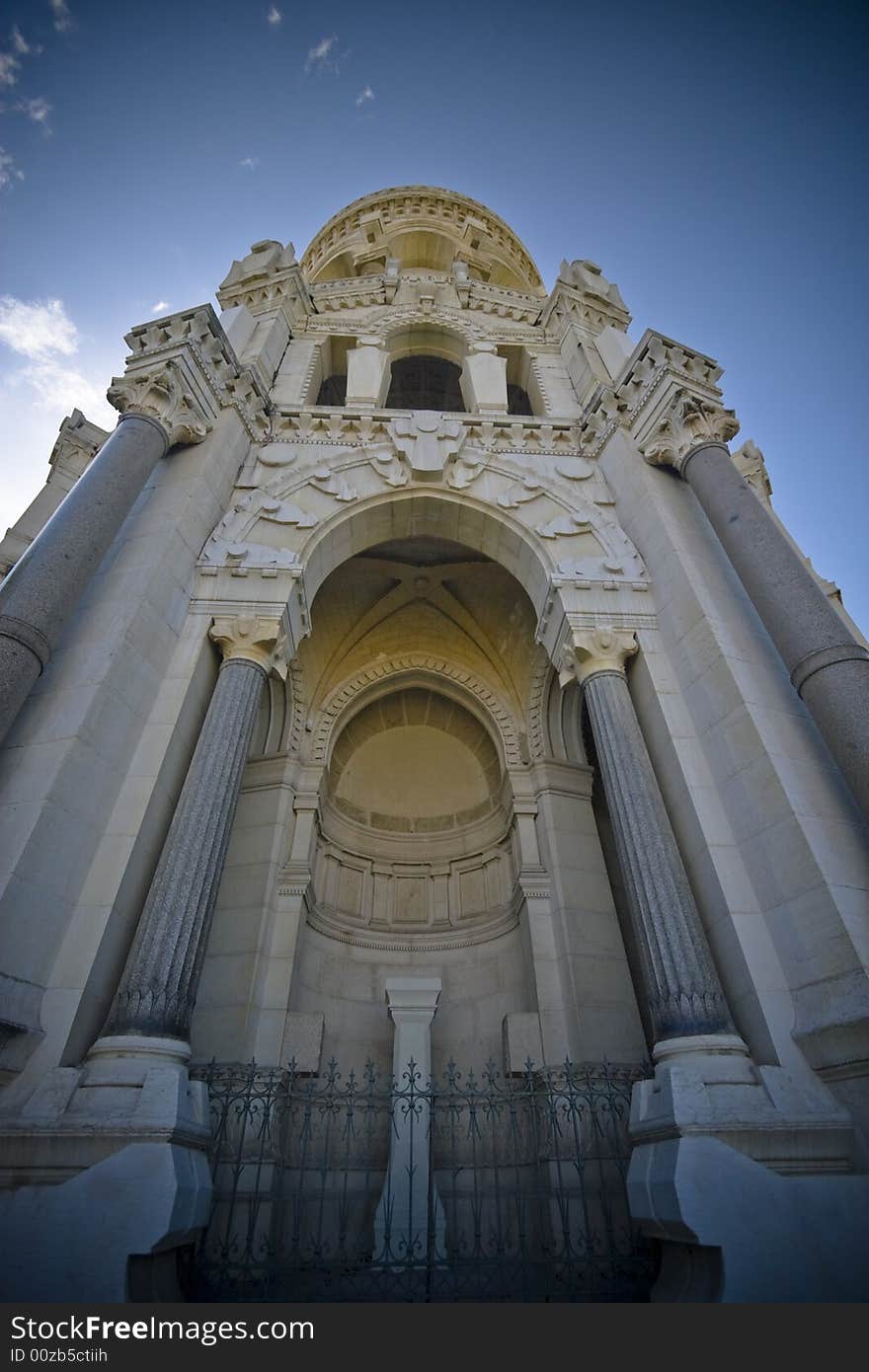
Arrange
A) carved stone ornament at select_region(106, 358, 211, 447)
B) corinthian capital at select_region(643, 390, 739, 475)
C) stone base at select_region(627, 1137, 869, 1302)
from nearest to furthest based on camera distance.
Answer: stone base at select_region(627, 1137, 869, 1302)
carved stone ornament at select_region(106, 358, 211, 447)
corinthian capital at select_region(643, 390, 739, 475)

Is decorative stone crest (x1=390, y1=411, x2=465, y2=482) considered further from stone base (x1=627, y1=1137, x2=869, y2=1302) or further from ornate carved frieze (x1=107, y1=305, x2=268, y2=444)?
stone base (x1=627, y1=1137, x2=869, y2=1302)

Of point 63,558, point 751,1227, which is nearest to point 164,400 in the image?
point 63,558

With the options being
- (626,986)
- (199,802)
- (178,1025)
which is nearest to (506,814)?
(626,986)

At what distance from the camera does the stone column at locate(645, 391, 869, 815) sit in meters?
5.58

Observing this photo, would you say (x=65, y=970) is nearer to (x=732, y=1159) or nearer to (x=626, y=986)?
(x=732, y=1159)

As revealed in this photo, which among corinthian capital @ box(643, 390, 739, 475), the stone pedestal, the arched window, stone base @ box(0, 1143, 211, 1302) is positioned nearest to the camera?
stone base @ box(0, 1143, 211, 1302)

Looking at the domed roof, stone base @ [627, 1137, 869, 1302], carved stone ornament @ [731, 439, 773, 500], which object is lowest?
stone base @ [627, 1137, 869, 1302]

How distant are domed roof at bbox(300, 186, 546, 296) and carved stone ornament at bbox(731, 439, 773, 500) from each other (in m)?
11.8

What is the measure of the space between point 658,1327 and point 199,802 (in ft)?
16.5

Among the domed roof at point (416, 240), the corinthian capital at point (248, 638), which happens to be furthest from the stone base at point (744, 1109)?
the domed roof at point (416, 240)

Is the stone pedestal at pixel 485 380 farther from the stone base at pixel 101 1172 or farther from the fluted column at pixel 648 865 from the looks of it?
the stone base at pixel 101 1172

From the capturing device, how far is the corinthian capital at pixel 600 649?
25.4ft

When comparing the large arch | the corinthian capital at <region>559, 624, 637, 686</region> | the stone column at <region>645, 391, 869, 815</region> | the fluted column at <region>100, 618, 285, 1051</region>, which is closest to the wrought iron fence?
the fluted column at <region>100, 618, 285, 1051</region>

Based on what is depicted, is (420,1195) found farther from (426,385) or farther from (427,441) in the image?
(426,385)
